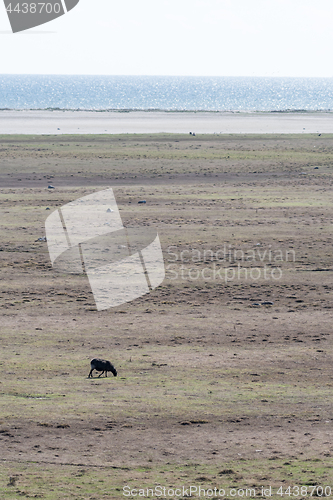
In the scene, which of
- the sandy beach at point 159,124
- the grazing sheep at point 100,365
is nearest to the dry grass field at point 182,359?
the grazing sheep at point 100,365

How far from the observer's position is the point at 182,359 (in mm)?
14820

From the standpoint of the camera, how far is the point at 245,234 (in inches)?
1090

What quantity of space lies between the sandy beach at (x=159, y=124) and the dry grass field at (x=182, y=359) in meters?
37.8

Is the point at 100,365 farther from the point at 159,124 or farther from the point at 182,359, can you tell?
the point at 159,124

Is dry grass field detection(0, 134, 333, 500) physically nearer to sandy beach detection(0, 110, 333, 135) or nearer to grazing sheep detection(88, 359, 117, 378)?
grazing sheep detection(88, 359, 117, 378)

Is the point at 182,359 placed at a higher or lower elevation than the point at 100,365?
lower

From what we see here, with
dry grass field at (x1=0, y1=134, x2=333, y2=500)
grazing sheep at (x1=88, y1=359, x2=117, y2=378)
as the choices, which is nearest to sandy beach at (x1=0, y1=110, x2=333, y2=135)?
dry grass field at (x1=0, y1=134, x2=333, y2=500)

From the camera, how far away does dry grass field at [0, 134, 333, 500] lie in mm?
9922

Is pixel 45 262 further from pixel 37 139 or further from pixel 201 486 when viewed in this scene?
pixel 37 139

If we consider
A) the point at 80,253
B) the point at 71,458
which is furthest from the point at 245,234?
the point at 71,458

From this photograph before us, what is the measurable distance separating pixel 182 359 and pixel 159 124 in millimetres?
67547

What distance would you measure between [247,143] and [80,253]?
3741 cm

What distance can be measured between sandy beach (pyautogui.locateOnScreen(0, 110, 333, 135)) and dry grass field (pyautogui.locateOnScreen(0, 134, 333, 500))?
37820mm

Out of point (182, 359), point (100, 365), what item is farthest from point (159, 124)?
point (100, 365)
